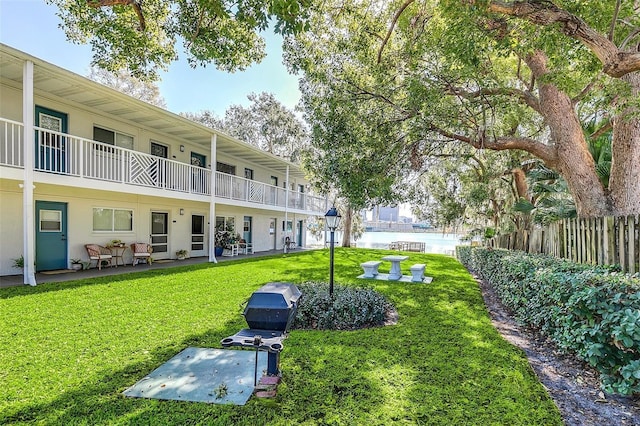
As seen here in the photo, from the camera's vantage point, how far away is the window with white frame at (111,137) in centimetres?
1173

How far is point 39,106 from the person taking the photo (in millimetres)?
9906

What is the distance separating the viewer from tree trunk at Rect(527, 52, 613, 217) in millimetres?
6930

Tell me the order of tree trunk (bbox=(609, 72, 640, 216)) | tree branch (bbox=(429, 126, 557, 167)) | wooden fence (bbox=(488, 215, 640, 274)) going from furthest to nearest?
tree branch (bbox=(429, 126, 557, 167))
tree trunk (bbox=(609, 72, 640, 216))
wooden fence (bbox=(488, 215, 640, 274))

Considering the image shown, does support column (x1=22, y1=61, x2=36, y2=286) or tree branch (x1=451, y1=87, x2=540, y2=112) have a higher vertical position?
tree branch (x1=451, y1=87, x2=540, y2=112)

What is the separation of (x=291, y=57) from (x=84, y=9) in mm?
5075

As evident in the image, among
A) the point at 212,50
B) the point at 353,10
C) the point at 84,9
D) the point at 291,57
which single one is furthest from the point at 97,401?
the point at 353,10

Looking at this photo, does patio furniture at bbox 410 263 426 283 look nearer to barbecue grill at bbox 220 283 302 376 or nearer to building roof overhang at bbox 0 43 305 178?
barbecue grill at bbox 220 283 302 376

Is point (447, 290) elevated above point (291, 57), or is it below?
below

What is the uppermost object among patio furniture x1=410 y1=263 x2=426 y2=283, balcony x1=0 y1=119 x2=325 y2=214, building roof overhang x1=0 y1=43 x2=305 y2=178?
building roof overhang x1=0 y1=43 x2=305 y2=178

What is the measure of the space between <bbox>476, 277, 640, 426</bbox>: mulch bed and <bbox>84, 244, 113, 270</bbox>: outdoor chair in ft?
38.6

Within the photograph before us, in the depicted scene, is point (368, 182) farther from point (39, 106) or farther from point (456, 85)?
point (39, 106)

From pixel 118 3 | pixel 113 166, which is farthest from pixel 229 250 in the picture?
pixel 118 3

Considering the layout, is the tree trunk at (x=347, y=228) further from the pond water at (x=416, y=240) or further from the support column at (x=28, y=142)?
the support column at (x=28, y=142)

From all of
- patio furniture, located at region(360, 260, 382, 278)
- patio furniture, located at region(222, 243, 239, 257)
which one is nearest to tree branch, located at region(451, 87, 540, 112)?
patio furniture, located at region(360, 260, 382, 278)
